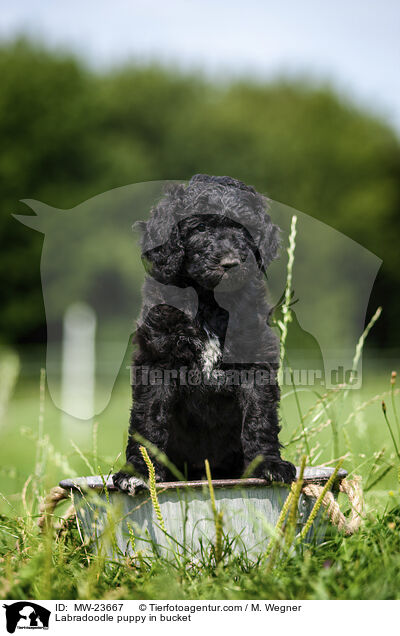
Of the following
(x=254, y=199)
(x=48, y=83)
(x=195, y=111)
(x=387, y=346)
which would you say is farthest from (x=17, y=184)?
(x=254, y=199)

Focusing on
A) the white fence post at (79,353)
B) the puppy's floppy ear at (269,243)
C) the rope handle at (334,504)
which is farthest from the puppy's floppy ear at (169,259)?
the white fence post at (79,353)

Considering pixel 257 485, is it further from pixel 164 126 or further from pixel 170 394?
pixel 164 126

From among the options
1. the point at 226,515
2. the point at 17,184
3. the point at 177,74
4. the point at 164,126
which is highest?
the point at 177,74

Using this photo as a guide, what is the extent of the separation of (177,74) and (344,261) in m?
16.3

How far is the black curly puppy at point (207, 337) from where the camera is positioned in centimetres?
248

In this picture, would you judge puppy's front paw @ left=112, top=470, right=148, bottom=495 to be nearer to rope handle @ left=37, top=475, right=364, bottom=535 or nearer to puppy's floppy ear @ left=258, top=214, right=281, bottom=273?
rope handle @ left=37, top=475, right=364, bottom=535

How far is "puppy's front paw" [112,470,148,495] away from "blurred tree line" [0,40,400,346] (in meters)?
11.1

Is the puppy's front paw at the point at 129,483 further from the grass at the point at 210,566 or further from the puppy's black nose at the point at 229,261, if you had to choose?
the puppy's black nose at the point at 229,261

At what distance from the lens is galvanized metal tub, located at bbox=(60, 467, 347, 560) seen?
7.55ft

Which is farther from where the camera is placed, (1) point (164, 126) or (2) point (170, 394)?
(1) point (164, 126)

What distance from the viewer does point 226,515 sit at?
234 centimetres

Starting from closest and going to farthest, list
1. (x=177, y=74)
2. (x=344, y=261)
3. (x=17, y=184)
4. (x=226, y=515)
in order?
(x=226, y=515)
(x=344, y=261)
(x=17, y=184)
(x=177, y=74)

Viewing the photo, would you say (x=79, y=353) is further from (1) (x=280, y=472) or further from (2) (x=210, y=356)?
(1) (x=280, y=472)
